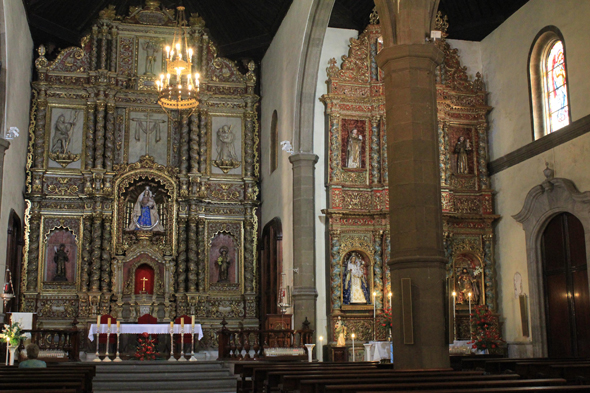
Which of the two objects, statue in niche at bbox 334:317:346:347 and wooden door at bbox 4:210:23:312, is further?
wooden door at bbox 4:210:23:312

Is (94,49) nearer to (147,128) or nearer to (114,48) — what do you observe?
(114,48)

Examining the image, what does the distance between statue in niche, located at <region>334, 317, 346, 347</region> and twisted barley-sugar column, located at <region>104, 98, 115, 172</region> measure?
31.2 feet

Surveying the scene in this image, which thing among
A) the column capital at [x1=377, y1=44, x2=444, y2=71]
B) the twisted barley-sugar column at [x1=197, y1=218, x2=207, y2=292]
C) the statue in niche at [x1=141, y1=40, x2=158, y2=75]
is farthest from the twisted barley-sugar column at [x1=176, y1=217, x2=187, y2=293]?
the column capital at [x1=377, y1=44, x2=444, y2=71]

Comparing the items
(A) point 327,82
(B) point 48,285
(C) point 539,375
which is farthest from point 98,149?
(C) point 539,375

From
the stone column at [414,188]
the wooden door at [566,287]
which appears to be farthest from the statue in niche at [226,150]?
the stone column at [414,188]

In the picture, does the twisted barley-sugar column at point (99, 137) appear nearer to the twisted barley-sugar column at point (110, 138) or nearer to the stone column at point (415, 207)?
the twisted barley-sugar column at point (110, 138)

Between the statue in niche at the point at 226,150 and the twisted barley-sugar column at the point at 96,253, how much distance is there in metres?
4.36

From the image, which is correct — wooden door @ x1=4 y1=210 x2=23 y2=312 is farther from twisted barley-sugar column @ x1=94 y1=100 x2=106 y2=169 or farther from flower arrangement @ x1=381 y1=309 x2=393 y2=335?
flower arrangement @ x1=381 y1=309 x2=393 y2=335

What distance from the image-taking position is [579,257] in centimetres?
1642

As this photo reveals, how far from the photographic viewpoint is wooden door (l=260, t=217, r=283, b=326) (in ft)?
70.9

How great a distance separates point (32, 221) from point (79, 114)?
387 centimetres

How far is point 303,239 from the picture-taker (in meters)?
19.0

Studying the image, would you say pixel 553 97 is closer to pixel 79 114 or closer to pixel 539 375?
pixel 539 375

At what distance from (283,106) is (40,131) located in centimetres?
798
